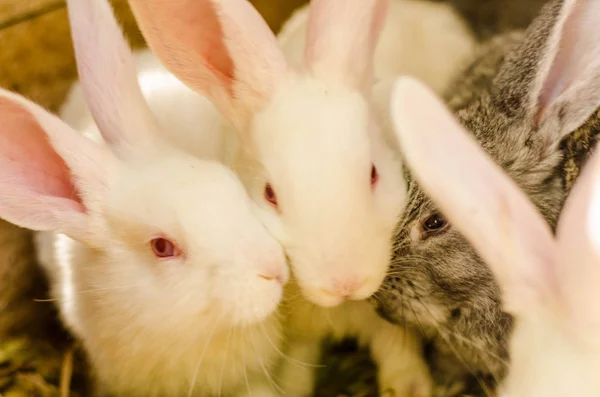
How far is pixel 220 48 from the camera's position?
1.32 metres

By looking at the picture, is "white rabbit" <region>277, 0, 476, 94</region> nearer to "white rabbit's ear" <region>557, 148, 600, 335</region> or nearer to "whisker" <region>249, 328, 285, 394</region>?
"whisker" <region>249, 328, 285, 394</region>

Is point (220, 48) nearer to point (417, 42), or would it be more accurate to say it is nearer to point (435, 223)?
point (435, 223)

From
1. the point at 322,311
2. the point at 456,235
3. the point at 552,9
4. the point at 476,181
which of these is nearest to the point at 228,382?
the point at 322,311

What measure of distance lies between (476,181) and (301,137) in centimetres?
38

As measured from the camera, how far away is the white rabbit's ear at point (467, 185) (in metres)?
0.87

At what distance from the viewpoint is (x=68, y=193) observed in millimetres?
1271

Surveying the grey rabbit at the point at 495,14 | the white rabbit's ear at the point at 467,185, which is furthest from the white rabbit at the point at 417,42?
the white rabbit's ear at the point at 467,185

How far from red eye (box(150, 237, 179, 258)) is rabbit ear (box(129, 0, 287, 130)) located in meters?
0.30

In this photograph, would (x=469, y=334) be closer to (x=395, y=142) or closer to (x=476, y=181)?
(x=395, y=142)

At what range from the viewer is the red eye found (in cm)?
117

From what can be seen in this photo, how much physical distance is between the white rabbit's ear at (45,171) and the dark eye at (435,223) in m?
0.63

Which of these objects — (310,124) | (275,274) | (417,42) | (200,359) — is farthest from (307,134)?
(417,42)

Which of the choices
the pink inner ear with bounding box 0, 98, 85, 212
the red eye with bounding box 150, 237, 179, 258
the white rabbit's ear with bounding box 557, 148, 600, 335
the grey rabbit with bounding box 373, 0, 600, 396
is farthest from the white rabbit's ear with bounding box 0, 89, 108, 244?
the white rabbit's ear with bounding box 557, 148, 600, 335

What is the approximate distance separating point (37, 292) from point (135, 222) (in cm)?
65
